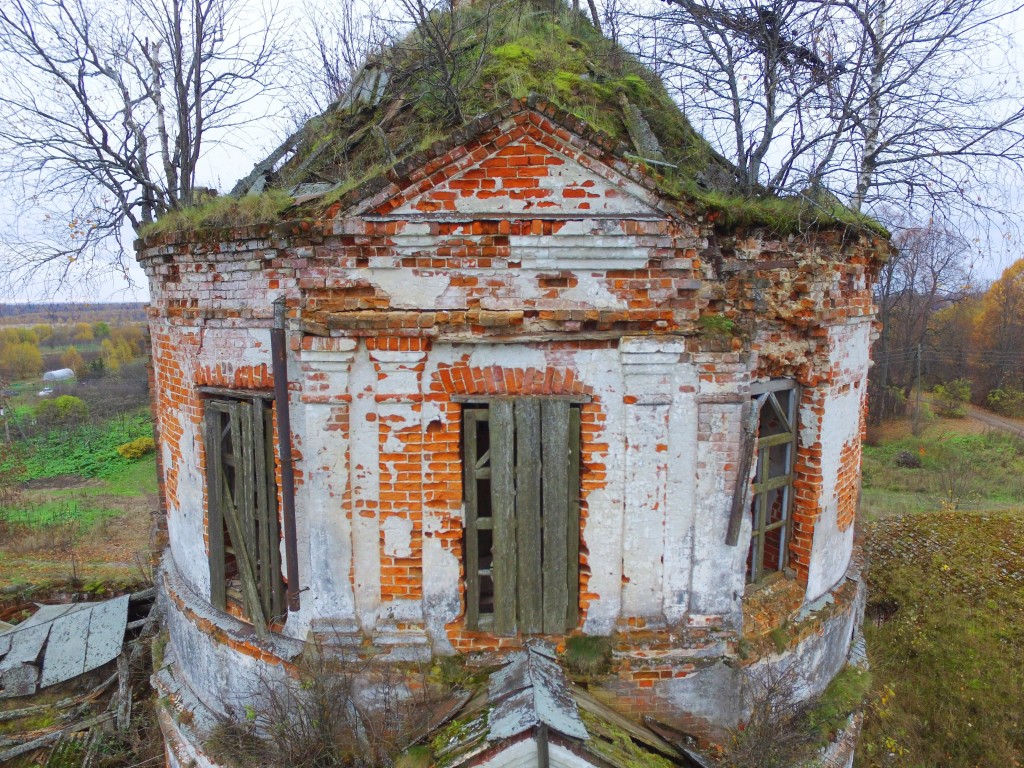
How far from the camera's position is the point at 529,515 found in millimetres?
4340

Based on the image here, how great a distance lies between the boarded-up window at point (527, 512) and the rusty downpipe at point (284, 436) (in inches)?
49.4

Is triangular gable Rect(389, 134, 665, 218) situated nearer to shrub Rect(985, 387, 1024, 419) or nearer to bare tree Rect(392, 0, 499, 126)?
bare tree Rect(392, 0, 499, 126)

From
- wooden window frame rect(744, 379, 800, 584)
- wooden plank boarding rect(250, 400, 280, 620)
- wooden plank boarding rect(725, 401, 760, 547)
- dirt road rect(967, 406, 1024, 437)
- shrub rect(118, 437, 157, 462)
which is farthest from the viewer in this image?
dirt road rect(967, 406, 1024, 437)

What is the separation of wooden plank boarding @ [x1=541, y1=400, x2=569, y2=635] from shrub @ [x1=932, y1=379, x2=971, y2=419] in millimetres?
30387

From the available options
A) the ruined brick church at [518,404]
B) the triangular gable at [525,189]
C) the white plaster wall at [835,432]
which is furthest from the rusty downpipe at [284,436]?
the white plaster wall at [835,432]

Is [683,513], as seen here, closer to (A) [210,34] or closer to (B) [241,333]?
(B) [241,333]

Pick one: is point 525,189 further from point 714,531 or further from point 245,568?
point 245,568

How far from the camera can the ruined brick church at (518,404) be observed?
4027 millimetres

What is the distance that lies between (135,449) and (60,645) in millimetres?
19293

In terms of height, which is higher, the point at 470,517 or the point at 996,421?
the point at 470,517

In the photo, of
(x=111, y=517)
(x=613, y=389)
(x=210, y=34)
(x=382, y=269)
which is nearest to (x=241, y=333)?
(x=382, y=269)

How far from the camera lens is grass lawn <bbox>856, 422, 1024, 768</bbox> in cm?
629

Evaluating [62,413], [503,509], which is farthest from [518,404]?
[62,413]

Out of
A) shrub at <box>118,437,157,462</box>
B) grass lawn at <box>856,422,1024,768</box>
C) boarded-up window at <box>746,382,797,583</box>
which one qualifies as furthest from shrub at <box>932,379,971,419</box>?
shrub at <box>118,437,157,462</box>
